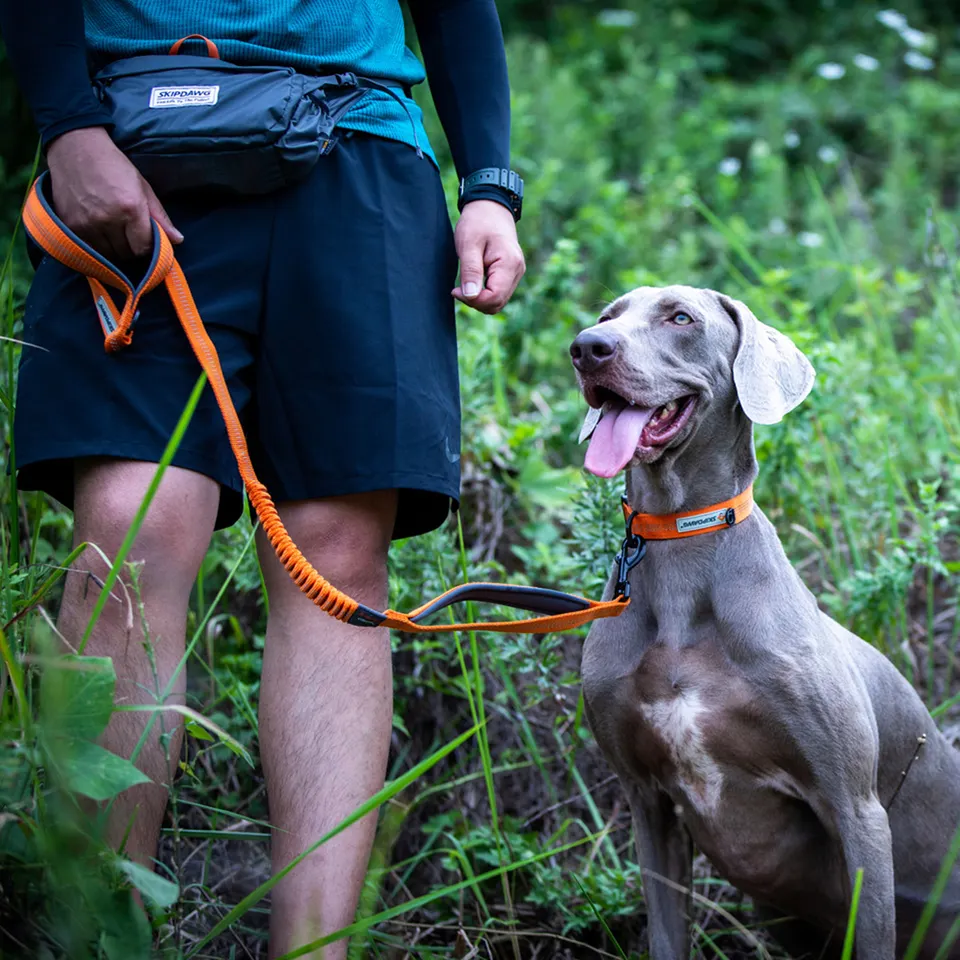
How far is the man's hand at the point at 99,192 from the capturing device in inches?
69.8

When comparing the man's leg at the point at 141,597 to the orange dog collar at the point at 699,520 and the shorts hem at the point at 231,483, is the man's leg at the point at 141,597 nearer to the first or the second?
the shorts hem at the point at 231,483

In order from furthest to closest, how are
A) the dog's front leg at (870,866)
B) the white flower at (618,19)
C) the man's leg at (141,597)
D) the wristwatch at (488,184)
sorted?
1. the white flower at (618,19)
2. the wristwatch at (488,184)
3. the dog's front leg at (870,866)
4. the man's leg at (141,597)

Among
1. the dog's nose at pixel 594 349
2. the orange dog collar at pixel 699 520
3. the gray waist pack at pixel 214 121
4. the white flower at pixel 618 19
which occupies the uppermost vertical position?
the gray waist pack at pixel 214 121

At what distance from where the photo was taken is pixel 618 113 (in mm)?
6523

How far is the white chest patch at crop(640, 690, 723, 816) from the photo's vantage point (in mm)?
2133

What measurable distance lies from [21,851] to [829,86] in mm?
6938

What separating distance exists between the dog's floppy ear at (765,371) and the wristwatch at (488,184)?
1.56 feet

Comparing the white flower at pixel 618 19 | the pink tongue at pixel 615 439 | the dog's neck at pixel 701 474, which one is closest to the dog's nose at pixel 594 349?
the pink tongue at pixel 615 439

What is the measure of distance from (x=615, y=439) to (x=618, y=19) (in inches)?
228

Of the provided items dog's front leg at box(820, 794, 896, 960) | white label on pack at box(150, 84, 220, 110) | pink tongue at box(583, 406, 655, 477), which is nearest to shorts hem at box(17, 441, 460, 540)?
pink tongue at box(583, 406, 655, 477)

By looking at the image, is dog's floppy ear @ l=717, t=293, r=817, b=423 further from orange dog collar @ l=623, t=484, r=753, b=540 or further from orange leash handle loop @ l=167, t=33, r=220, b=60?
orange leash handle loop @ l=167, t=33, r=220, b=60

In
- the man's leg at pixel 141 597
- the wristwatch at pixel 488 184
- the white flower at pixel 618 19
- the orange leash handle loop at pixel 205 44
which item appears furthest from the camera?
the white flower at pixel 618 19

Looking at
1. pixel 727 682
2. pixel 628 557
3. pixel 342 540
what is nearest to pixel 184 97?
pixel 342 540

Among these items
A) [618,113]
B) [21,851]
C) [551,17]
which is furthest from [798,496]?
[551,17]
